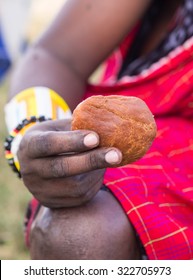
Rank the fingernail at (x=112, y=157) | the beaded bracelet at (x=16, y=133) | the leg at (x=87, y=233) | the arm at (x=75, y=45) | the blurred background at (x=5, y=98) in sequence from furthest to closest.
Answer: the blurred background at (x=5, y=98)
the arm at (x=75, y=45)
the beaded bracelet at (x=16, y=133)
the leg at (x=87, y=233)
the fingernail at (x=112, y=157)

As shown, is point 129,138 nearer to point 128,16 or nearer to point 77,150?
point 77,150

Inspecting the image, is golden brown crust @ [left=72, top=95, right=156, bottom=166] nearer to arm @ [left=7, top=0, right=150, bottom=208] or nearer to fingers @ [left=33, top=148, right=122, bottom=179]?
fingers @ [left=33, top=148, right=122, bottom=179]

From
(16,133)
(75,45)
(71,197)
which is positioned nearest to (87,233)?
(71,197)

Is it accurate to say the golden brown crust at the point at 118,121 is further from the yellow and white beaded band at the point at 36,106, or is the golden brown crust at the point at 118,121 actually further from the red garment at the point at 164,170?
the yellow and white beaded band at the point at 36,106

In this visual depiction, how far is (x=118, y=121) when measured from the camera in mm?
890

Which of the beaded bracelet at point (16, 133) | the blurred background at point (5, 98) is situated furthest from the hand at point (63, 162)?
the blurred background at point (5, 98)

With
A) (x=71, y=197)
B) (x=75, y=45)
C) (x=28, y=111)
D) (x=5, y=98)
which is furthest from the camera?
(x=5, y=98)

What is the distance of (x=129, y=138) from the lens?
0.89 metres

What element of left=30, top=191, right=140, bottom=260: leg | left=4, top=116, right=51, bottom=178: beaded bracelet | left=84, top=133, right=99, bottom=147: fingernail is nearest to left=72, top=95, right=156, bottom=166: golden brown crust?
left=84, top=133, right=99, bottom=147: fingernail

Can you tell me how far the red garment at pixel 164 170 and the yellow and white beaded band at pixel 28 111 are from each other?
17 centimetres

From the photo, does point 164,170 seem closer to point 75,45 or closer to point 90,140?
point 90,140

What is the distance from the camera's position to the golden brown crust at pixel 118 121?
0.89 meters

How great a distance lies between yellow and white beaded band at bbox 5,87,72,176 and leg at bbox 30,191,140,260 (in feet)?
0.72

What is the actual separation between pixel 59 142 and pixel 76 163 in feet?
0.14
